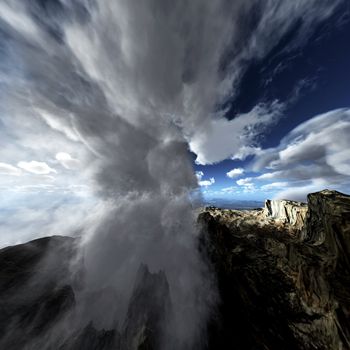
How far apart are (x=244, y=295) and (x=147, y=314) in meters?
37.3

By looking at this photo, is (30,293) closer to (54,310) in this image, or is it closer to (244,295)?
(54,310)

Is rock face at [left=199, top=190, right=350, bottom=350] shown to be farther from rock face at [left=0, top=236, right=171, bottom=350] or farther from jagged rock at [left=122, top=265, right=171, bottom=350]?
rock face at [left=0, top=236, right=171, bottom=350]

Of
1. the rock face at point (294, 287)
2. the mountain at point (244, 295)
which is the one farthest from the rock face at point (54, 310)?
the rock face at point (294, 287)

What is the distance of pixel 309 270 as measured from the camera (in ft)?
114

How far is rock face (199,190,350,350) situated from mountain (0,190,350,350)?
0.57 ft

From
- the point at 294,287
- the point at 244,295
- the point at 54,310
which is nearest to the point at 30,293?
the point at 54,310

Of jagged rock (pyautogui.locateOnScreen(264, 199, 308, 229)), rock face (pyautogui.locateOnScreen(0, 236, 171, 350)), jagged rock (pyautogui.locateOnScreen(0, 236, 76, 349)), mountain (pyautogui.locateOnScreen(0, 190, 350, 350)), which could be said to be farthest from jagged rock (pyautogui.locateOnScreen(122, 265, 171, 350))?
jagged rock (pyautogui.locateOnScreen(264, 199, 308, 229))

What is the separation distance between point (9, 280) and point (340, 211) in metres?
111


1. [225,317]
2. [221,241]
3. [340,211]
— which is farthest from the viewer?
[221,241]

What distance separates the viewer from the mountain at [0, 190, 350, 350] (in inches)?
1246

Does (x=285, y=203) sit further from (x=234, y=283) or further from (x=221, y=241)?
(x=234, y=283)

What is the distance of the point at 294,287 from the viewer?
1470 inches

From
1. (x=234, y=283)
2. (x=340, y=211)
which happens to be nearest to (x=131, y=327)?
(x=234, y=283)

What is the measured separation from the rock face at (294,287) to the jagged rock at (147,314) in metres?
20.4
